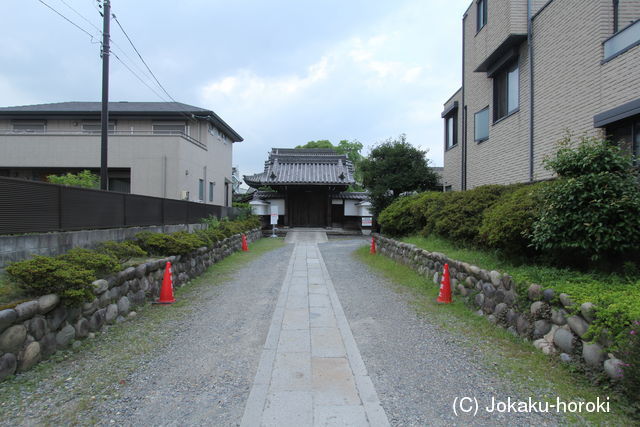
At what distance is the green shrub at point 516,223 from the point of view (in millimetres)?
5605

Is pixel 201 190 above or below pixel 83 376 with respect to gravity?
above

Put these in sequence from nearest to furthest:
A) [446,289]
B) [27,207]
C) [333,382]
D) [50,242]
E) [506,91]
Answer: [333,382] → [27,207] → [50,242] → [446,289] → [506,91]

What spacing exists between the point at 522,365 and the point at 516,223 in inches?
90.4

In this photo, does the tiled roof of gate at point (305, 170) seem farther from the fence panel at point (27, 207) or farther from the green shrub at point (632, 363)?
the green shrub at point (632, 363)

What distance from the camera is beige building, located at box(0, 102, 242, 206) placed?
55.0ft

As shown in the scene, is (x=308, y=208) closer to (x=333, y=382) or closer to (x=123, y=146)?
(x=123, y=146)

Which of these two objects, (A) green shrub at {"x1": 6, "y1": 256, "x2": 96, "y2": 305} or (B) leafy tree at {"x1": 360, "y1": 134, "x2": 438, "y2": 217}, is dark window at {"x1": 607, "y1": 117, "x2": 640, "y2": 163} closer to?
(A) green shrub at {"x1": 6, "y1": 256, "x2": 96, "y2": 305}

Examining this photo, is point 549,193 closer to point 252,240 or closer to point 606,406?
point 606,406

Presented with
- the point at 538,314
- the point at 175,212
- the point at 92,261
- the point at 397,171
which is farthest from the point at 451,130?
the point at 92,261

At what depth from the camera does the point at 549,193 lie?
5.18 metres

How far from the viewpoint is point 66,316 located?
14.7ft

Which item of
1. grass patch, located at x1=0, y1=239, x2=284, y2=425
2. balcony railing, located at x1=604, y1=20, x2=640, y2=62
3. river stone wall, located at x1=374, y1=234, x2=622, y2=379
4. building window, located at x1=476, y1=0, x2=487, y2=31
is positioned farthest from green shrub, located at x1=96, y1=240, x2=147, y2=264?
building window, located at x1=476, y1=0, x2=487, y2=31

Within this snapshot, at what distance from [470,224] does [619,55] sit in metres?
4.04

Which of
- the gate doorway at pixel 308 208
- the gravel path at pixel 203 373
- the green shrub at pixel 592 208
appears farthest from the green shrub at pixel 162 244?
the gate doorway at pixel 308 208
